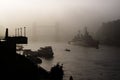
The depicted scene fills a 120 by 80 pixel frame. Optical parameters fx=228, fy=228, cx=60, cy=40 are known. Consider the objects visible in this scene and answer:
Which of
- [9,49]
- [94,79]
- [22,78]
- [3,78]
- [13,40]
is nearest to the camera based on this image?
[3,78]

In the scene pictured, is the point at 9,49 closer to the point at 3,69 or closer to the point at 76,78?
the point at 3,69

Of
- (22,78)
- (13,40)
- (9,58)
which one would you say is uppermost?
(13,40)

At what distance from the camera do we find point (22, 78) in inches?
842

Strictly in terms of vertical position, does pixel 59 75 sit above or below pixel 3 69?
below

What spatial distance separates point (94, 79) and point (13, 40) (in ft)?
145

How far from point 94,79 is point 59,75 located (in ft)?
96.3

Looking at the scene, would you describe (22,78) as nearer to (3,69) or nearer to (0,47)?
(3,69)

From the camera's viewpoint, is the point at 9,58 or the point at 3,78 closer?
the point at 3,78

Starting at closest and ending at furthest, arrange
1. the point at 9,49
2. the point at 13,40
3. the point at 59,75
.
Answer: the point at 9,49
the point at 13,40
the point at 59,75

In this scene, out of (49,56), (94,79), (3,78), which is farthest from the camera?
(49,56)

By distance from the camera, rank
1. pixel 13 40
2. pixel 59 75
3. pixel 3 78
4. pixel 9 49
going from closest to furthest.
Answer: pixel 3 78 → pixel 9 49 → pixel 13 40 → pixel 59 75

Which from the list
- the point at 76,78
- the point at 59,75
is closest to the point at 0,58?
the point at 59,75

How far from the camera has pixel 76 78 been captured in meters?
66.4

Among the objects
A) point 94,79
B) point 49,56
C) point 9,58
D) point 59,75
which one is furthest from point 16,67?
point 49,56
